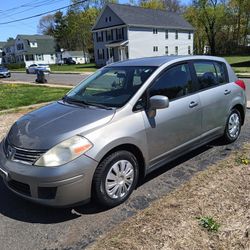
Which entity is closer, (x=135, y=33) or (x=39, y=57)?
(x=135, y=33)

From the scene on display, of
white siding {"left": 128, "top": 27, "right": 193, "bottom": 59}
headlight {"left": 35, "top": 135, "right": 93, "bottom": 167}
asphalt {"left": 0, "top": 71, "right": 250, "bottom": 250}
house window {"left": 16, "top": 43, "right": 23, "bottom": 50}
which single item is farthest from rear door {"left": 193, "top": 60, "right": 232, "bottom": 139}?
house window {"left": 16, "top": 43, "right": 23, "bottom": 50}

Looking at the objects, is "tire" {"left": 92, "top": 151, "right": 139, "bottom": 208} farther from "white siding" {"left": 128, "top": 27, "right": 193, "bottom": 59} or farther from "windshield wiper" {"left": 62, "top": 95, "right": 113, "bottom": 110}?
"white siding" {"left": 128, "top": 27, "right": 193, "bottom": 59}

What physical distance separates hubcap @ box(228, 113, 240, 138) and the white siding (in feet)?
129

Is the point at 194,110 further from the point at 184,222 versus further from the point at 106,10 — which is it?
the point at 106,10

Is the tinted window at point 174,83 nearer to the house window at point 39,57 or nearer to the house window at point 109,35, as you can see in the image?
the house window at point 109,35

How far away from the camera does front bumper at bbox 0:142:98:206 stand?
129 inches

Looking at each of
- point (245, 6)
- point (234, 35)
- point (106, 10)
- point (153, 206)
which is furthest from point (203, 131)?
point (234, 35)

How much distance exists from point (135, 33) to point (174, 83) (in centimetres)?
4120

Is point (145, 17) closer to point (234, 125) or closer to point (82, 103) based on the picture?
point (234, 125)

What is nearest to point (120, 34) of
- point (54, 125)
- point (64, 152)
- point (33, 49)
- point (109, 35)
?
point (109, 35)

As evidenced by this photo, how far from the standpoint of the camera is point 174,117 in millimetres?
4336

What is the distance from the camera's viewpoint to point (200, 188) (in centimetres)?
405

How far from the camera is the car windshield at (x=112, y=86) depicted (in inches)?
165

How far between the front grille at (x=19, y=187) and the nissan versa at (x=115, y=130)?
0.01 m
